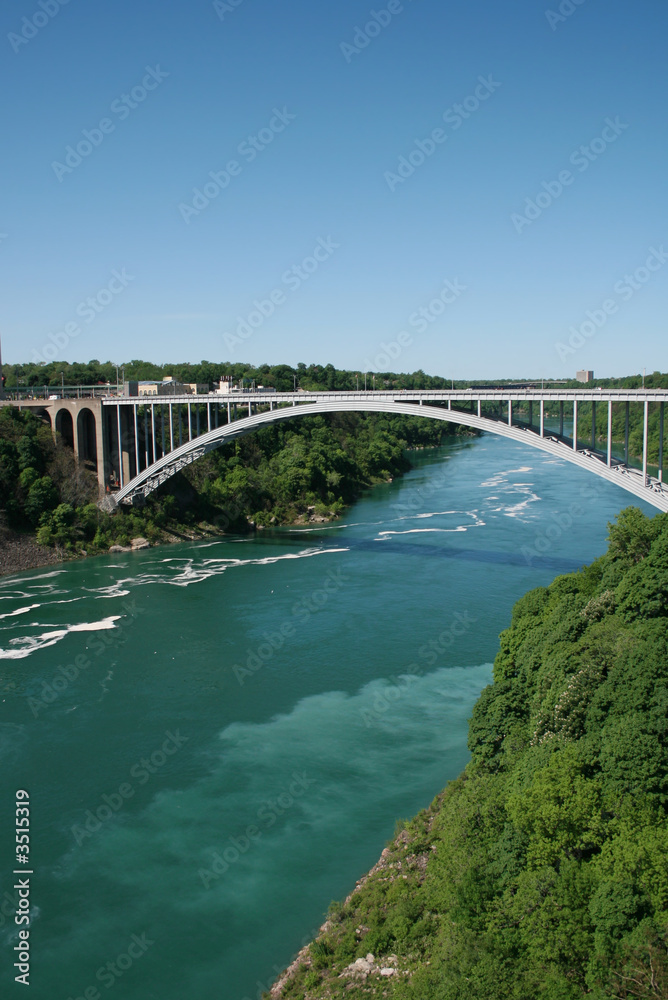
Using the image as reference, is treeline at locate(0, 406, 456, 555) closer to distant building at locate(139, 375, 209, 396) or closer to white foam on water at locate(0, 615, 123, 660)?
distant building at locate(139, 375, 209, 396)

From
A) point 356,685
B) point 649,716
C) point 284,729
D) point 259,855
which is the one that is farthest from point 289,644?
point 649,716

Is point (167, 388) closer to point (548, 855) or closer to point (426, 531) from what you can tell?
point (426, 531)

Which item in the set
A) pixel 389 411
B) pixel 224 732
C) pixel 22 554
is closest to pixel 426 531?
pixel 389 411

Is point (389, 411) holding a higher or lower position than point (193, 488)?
higher

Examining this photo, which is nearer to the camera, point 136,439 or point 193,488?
point 136,439

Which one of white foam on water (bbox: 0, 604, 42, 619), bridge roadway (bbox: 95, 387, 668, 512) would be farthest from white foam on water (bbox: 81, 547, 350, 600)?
bridge roadway (bbox: 95, 387, 668, 512)

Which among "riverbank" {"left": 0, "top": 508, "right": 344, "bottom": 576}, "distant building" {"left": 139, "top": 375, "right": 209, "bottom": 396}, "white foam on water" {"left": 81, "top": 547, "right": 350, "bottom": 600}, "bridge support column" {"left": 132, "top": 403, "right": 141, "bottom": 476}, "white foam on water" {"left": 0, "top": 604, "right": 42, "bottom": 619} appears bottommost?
"white foam on water" {"left": 0, "top": 604, "right": 42, "bottom": 619}

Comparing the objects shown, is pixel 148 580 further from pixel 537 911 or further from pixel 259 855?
pixel 537 911
